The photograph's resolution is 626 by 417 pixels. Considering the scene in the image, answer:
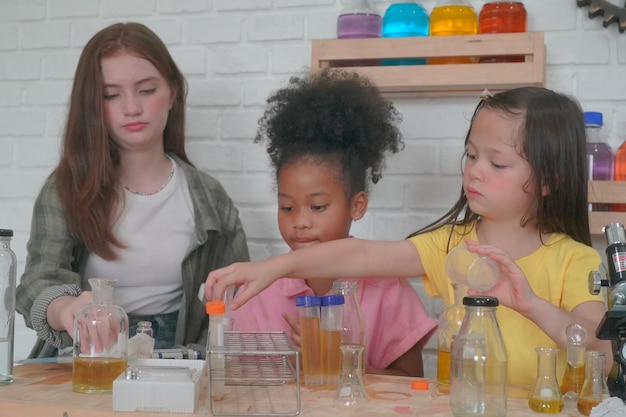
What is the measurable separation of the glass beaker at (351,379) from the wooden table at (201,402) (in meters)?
0.02

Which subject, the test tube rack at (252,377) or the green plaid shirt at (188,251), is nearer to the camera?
the test tube rack at (252,377)

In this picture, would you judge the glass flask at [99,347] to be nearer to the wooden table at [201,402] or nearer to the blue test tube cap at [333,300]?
the wooden table at [201,402]

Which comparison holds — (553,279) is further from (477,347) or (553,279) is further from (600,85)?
(600,85)

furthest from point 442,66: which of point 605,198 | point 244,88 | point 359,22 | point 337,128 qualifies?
point 244,88

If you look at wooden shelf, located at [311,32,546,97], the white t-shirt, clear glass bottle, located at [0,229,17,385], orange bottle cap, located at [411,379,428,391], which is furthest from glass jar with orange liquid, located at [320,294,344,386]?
wooden shelf, located at [311,32,546,97]

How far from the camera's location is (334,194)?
71.7 inches

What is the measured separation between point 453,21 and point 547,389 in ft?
3.71

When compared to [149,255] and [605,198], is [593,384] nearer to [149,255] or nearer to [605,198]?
[605,198]

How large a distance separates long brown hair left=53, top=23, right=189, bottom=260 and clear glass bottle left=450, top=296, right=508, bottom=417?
1.05 metres

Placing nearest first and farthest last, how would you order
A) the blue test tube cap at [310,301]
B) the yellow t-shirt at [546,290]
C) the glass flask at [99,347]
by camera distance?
the glass flask at [99,347], the blue test tube cap at [310,301], the yellow t-shirt at [546,290]

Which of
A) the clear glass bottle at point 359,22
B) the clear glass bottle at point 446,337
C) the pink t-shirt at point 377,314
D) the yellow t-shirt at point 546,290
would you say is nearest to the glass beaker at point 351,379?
the clear glass bottle at point 446,337

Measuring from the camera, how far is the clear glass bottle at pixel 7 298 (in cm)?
130

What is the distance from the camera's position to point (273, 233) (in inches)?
91.9

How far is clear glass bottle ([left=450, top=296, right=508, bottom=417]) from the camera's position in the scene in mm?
1128
